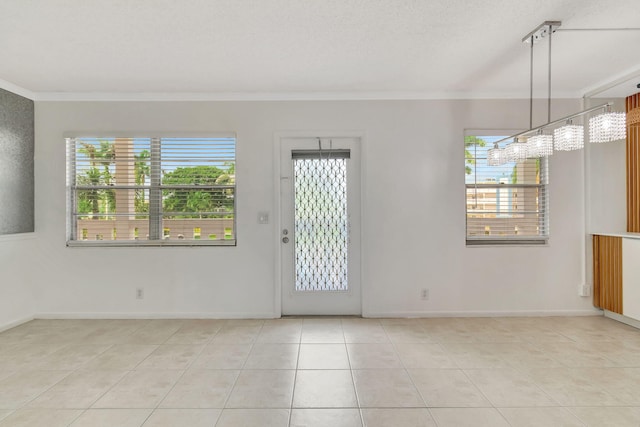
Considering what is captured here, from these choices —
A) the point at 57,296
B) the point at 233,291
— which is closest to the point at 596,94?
the point at 233,291

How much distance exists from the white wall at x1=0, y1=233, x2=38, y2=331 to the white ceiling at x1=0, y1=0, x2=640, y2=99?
1676 mm

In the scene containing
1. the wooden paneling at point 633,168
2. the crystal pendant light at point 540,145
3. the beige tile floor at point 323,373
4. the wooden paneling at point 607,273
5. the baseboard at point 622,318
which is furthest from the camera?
the wooden paneling at point 633,168

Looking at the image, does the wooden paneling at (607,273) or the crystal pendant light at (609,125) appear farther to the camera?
the wooden paneling at (607,273)

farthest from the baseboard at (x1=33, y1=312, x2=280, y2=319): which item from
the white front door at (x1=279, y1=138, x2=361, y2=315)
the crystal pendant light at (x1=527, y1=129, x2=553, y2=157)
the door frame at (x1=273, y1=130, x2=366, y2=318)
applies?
the crystal pendant light at (x1=527, y1=129, x2=553, y2=157)

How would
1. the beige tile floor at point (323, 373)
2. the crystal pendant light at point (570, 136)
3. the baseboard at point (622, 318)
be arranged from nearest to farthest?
the beige tile floor at point (323, 373) → the crystal pendant light at point (570, 136) → the baseboard at point (622, 318)

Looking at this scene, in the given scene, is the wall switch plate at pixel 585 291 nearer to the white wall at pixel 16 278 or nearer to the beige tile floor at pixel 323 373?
the beige tile floor at pixel 323 373

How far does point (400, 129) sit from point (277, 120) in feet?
4.67

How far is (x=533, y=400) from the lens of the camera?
244 centimetres

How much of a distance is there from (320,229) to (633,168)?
3.53m

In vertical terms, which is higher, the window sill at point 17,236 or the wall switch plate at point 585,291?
the window sill at point 17,236

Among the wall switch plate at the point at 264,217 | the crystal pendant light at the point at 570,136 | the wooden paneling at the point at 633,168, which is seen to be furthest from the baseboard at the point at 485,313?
the crystal pendant light at the point at 570,136

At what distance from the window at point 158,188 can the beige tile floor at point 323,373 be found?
104 cm

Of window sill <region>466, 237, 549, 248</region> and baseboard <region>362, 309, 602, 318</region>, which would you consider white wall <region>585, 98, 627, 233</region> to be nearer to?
window sill <region>466, 237, 549, 248</region>

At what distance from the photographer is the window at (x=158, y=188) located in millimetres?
4398
